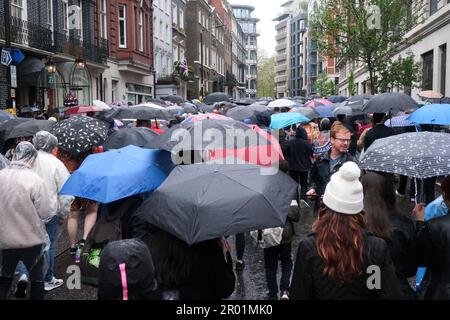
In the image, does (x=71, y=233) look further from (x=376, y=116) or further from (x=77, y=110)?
(x=77, y=110)

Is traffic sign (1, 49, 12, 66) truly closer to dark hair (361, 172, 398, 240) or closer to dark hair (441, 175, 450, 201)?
dark hair (361, 172, 398, 240)

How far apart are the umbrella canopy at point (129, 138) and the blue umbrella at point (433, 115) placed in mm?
3991

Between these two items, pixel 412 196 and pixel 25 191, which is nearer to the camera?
pixel 25 191

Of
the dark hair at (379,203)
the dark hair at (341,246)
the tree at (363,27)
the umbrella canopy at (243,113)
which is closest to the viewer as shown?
the dark hair at (341,246)

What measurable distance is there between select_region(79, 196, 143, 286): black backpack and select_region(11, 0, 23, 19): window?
1665 cm

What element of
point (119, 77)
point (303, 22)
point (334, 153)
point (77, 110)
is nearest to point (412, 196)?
point (334, 153)

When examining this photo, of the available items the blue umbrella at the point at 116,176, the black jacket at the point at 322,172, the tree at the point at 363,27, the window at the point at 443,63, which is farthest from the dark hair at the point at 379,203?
the window at the point at 443,63

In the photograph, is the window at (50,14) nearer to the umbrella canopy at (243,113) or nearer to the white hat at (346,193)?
the umbrella canopy at (243,113)

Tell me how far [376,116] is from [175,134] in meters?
4.66

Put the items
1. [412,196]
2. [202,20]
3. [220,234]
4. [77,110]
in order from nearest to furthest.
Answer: [220,234] → [412,196] → [77,110] → [202,20]

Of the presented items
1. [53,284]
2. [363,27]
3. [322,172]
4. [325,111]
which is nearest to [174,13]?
[363,27]

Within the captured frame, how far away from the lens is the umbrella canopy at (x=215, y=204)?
3396 millimetres

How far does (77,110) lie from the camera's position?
1449 cm

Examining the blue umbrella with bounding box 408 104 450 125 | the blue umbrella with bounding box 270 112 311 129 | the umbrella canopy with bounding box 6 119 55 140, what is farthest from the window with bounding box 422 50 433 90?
the umbrella canopy with bounding box 6 119 55 140
